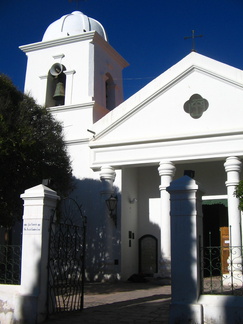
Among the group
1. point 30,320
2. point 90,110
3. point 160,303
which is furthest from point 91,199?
point 30,320

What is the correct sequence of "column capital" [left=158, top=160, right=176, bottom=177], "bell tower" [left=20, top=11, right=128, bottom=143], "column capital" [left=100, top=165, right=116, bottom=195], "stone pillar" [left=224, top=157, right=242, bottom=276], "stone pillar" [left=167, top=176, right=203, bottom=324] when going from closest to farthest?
"stone pillar" [left=167, top=176, right=203, bottom=324] < "stone pillar" [left=224, top=157, right=242, bottom=276] < "column capital" [left=158, top=160, right=176, bottom=177] < "column capital" [left=100, top=165, right=116, bottom=195] < "bell tower" [left=20, top=11, right=128, bottom=143]

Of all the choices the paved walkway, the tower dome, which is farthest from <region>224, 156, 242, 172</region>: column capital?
the tower dome

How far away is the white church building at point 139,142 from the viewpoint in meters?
14.6

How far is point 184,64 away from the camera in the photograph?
1554cm

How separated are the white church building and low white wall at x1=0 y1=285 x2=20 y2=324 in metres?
7.22

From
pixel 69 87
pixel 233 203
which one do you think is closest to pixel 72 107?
pixel 69 87

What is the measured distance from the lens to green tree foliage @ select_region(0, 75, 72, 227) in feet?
36.9

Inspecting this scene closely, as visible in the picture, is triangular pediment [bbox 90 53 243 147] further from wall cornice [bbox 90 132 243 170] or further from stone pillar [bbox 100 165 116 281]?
stone pillar [bbox 100 165 116 281]

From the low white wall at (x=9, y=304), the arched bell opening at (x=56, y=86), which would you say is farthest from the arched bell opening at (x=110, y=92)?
the low white wall at (x=9, y=304)

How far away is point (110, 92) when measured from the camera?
798 inches

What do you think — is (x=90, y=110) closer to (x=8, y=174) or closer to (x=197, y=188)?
(x=8, y=174)

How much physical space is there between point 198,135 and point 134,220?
4.66 metres

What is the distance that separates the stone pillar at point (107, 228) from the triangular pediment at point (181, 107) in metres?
1.16

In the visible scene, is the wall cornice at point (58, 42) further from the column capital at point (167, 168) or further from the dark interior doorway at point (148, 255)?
the dark interior doorway at point (148, 255)
